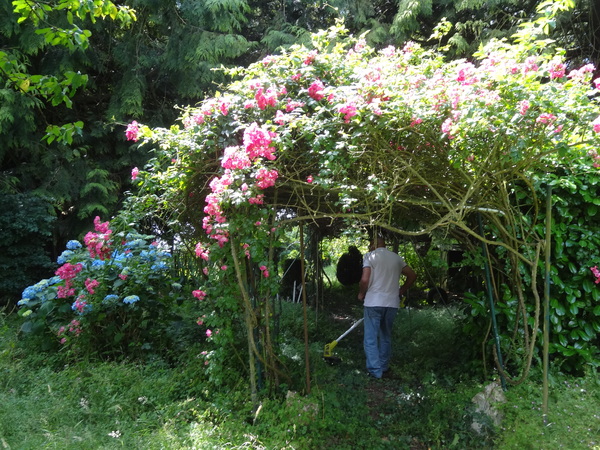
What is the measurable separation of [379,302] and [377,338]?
375mm

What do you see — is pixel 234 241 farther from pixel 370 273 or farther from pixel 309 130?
pixel 370 273

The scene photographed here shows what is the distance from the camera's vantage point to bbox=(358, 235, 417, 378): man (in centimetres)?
508

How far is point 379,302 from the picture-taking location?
5.12 meters

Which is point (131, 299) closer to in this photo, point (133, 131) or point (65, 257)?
point (65, 257)

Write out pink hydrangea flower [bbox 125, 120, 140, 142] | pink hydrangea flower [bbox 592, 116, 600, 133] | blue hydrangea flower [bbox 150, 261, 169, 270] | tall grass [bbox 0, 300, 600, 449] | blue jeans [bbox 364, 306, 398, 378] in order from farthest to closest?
blue hydrangea flower [bbox 150, 261, 169, 270], blue jeans [bbox 364, 306, 398, 378], pink hydrangea flower [bbox 125, 120, 140, 142], tall grass [bbox 0, 300, 600, 449], pink hydrangea flower [bbox 592, 116, 600, 133]

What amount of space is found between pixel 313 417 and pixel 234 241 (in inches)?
53.9

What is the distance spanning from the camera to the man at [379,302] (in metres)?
5.08

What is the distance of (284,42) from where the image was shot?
775 cm

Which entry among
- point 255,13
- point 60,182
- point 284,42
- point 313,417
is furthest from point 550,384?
point 255,13

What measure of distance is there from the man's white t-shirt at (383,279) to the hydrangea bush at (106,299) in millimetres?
2044

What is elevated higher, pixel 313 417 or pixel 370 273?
pixel 370 273

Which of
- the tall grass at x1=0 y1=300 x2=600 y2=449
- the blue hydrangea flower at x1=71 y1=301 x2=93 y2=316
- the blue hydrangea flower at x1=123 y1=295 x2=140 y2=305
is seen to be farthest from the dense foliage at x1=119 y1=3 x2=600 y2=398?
the blue hydrangea flower at x1=71 y1=301 x2=93 y2=316

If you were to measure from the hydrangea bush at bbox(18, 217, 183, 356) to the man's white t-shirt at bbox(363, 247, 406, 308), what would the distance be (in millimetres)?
2044

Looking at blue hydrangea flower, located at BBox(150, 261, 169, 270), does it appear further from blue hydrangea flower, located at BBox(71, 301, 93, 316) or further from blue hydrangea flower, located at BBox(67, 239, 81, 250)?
blue hydrangea flower, located at BBox(67, 239, 81, 250)
